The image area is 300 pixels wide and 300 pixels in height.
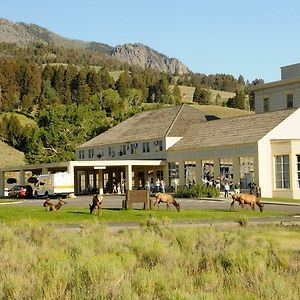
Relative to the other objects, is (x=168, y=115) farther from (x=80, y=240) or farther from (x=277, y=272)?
(x=277, y=272)

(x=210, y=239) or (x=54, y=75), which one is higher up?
(x=54, y=75)

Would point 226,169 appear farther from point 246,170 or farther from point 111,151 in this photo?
point 111,151

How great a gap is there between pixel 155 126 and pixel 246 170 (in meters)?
20.3

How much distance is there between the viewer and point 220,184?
58.4m

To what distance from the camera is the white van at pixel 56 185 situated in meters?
60.1

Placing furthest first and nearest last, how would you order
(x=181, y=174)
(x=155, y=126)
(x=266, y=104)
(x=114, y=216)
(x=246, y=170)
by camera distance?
(x=155, y=126) → (x=266, y=104) → (x=181, y=174) → (x=246, y=170) → (x=114, y=216)

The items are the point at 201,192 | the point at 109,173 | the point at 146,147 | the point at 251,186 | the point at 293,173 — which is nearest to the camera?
the point at 251,186

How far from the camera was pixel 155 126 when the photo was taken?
75375 mm

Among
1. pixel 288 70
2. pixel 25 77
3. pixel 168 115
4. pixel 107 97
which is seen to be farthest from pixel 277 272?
pixel 25 77

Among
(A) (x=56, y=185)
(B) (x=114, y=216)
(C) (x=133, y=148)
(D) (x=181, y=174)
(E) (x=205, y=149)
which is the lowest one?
(B) (x=114, y=216)

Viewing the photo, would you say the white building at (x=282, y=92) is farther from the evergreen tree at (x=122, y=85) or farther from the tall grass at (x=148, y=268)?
the evergreen tree at (x=122, y=85)

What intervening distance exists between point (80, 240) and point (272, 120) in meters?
42.0

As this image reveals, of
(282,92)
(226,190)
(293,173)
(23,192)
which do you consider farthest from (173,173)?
(293,173)

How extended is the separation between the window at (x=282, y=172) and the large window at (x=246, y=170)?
2052mm
